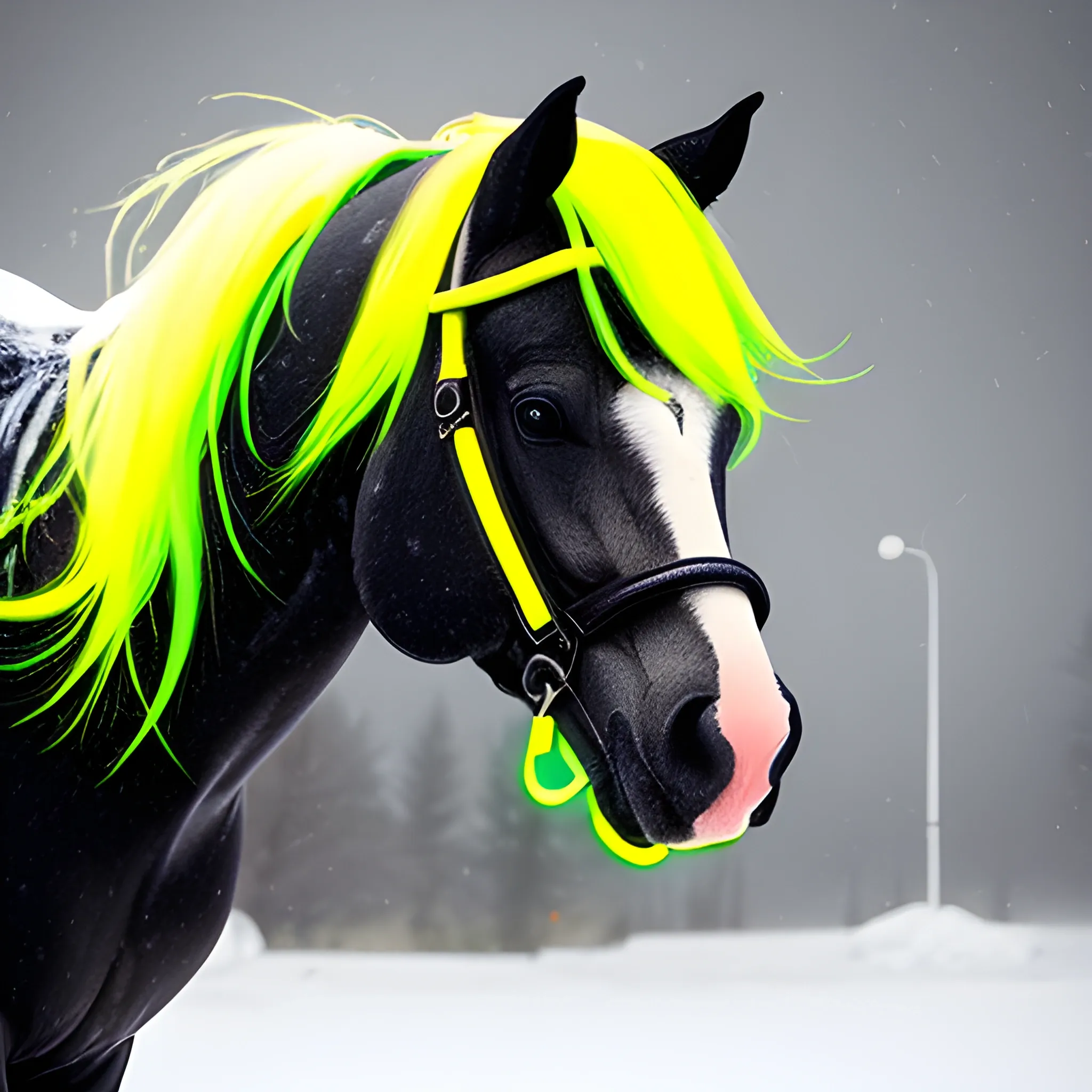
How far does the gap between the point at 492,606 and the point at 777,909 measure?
19.1 feet

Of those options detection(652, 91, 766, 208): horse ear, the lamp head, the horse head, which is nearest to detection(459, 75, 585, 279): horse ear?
Answer: the horse head

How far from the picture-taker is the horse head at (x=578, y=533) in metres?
0.43

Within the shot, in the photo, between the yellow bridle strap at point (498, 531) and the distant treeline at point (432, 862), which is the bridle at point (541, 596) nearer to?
the yellow bridle strap at point (498, 531)

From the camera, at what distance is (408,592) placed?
0.51 m

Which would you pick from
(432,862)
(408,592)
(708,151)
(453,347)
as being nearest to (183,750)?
(408,592)

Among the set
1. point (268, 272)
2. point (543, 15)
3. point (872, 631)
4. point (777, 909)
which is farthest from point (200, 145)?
point (543, 15)

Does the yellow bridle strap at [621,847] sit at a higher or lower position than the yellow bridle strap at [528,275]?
lower

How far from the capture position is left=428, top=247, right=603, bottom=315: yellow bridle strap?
491 mm

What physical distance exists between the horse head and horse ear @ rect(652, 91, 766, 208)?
0.32ft

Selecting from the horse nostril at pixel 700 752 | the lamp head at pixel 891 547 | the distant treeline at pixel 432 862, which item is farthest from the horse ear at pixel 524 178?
the lamp head at pixel 891 547

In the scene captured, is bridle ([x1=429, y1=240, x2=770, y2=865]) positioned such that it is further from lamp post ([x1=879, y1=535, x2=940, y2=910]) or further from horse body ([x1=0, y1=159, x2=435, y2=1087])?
lamp post ([x1=879, y1=535, x2=940, y2=910])

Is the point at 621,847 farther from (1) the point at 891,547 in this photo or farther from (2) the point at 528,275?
(1) the point at 891,547

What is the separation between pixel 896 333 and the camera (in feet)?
27.9

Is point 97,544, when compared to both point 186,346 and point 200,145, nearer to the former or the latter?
point 186,346
